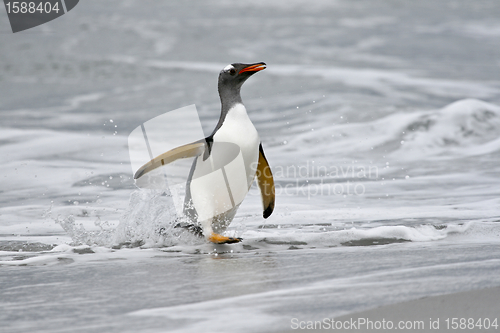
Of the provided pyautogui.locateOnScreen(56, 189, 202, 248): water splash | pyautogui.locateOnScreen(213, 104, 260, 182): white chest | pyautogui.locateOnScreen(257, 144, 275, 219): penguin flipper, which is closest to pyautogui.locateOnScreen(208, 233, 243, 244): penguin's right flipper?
pyautogui.locateOnScreen(56, 189, 202, 248): water splash

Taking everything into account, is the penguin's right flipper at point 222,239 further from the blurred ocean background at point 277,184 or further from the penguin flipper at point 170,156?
the penguin flipper at point 170,156

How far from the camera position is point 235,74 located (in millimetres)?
3857

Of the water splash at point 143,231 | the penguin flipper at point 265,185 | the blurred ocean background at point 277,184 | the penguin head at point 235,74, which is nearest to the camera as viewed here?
the blurred ocean background at point 277,184

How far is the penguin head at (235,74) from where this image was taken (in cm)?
382

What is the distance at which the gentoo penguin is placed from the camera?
12.1ft

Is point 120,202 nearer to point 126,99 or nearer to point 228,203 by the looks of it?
point 228,203

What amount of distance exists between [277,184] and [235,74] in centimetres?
244

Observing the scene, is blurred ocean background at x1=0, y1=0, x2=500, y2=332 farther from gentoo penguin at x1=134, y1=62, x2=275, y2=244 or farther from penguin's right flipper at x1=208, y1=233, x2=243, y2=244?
gentoo penguin at x1=134, y1=62, x2=275, y2=244

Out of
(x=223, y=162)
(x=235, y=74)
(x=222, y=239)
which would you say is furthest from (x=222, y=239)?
(x=235, y=74)

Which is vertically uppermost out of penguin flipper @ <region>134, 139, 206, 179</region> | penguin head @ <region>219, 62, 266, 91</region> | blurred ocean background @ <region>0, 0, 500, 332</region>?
penguin head @ <region>219, 62, 266, 91</region>

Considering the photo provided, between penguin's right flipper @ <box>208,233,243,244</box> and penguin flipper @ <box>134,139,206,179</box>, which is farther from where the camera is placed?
penguin flipper @ <box>134,139,206,179</box>

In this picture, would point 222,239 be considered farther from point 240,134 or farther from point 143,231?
point 240,134

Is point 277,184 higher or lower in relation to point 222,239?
lower

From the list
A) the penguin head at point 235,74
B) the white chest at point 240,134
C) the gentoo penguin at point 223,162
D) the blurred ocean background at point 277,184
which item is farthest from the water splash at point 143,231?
the penguin head at point 235,74
